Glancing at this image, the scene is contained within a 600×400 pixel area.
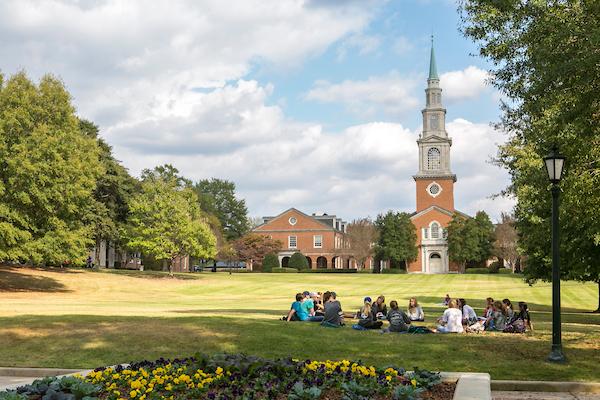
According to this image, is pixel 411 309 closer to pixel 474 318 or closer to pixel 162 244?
pixel 474 318

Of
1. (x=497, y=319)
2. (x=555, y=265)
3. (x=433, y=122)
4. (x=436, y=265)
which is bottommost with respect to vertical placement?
(x=436, y=265)

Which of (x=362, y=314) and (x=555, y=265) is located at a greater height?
(x=555, y=265)

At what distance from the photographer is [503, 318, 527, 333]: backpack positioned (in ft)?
44.7

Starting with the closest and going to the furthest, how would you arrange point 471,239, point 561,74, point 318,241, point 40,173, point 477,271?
point 561,74 → point 40,173 → point 471,239 → point 477,271 → point 318,241

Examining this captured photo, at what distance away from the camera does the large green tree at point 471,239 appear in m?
74.6

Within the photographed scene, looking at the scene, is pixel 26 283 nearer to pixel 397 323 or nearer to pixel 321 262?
pixel 397 323

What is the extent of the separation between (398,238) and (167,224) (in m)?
42.4

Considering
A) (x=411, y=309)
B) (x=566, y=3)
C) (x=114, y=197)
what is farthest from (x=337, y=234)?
(x=566, y=3)

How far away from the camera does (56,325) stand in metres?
13.3

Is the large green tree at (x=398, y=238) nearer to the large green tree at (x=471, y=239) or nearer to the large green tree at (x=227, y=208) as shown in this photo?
the large green tree at (x=471, y=239)

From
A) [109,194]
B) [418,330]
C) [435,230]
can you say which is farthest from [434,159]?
[418,330]

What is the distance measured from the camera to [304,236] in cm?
8900

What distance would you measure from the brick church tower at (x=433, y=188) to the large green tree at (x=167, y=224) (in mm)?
42387

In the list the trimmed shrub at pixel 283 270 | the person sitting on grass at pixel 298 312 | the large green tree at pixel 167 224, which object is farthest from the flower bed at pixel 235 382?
the trimmed shrub at pixel 283 270
